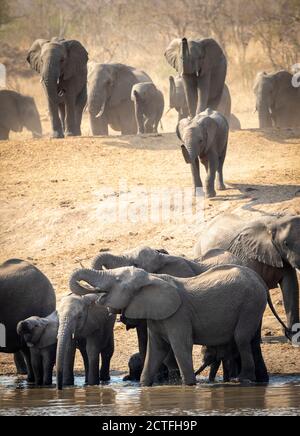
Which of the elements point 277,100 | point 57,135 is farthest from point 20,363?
point 277,100

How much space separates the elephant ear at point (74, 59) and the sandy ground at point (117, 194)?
164cm

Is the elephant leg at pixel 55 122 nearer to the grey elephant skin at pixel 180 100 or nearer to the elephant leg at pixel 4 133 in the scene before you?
the elephant leg at pixel 4 133

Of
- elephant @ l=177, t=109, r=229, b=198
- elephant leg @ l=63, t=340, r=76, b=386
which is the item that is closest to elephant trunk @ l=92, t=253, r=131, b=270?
elephant leg @ l=63, t=340, r=76, b=386

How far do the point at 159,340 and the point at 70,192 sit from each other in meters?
7.96

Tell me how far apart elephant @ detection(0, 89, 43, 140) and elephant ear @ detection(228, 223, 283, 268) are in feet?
45.9

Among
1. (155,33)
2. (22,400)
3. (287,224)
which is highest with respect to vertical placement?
(155,33)

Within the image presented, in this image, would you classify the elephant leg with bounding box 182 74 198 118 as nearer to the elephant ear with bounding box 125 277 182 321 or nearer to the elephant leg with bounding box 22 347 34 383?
the elephant leg with bounding box 22 347 34 383

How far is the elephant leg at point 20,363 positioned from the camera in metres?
15.3

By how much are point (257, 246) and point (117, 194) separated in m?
5.52

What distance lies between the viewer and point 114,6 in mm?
43156

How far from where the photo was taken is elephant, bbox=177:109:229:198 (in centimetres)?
1944

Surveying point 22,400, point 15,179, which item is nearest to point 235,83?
point 15,179
